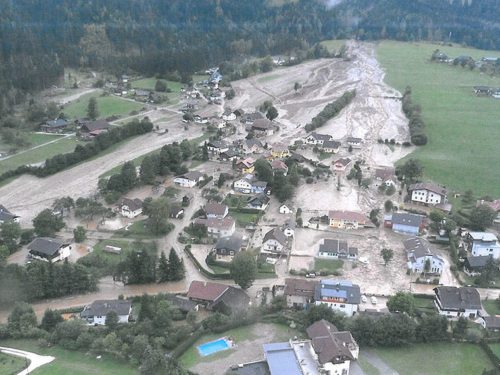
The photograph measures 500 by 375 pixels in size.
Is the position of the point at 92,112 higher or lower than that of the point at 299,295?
higher

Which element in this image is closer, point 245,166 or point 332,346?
point 332,346

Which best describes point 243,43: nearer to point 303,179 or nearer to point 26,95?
point 26,95

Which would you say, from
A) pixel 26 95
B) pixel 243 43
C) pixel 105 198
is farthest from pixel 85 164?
pixel 243 43

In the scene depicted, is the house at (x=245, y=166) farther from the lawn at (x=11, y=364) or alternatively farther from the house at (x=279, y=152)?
the lawn at (x=11, y=364)

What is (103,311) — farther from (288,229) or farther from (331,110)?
(331,110)

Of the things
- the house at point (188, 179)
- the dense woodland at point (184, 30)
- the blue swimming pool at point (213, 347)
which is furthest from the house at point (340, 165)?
the dense woodland at point (184, 30)

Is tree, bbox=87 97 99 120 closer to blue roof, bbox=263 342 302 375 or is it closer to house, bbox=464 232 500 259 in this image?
house, bbox=464 232 500 259

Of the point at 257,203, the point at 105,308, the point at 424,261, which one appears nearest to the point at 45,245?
the point at 105,308

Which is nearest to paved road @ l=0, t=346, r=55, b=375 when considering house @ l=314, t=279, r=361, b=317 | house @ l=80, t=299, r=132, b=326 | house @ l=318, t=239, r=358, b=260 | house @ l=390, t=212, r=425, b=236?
house @ l=80, t=299, r=132, b=326
